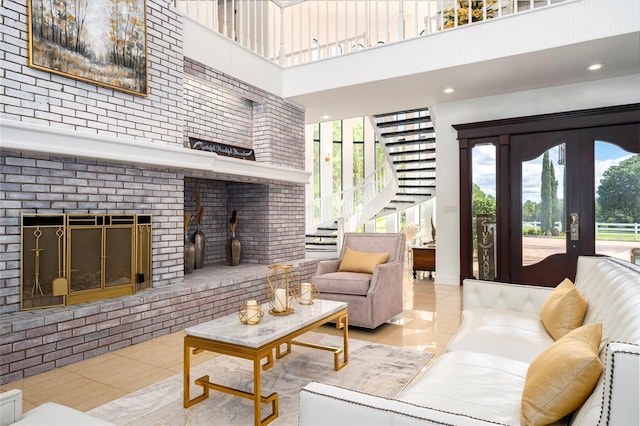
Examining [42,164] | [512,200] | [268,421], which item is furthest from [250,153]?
[268,421]

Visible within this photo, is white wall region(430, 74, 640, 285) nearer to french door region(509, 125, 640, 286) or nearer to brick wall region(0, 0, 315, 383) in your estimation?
french door region(509, 125, 640, 286)

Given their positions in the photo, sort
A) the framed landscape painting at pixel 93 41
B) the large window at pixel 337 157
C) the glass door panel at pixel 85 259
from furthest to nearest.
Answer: the large window at pixel 337 157 → the glass door panel at pixel 85 259 → the framed landscape painting at pixel 93 41

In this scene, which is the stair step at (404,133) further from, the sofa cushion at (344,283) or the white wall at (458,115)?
the sofa cushion at (344,283)

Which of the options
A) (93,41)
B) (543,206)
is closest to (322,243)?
(543,206)

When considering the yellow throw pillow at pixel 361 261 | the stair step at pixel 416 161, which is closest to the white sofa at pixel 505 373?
the yellow throw pillow at pixel 361 261

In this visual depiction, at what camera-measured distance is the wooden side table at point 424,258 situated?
265 inches

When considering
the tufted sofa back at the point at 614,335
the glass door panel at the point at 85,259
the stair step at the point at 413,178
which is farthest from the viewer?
the stair step at the point at 413,178

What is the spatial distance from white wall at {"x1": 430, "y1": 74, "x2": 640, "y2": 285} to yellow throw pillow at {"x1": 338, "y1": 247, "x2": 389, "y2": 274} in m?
2.47

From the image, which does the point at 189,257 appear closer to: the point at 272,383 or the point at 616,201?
the point at 272,383

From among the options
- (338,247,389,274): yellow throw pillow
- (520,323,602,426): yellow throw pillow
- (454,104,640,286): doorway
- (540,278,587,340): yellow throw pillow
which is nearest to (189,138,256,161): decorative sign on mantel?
(338,247,389,274): yellow throw pillow

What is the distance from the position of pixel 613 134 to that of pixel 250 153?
15.3 feet

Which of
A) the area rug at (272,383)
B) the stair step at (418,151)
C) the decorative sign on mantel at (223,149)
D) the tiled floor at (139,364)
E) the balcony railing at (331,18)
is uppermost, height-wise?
the balcony railing at (331,18)

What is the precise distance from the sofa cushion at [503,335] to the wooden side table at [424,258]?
3.99 metres

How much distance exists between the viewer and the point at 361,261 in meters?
4.20
